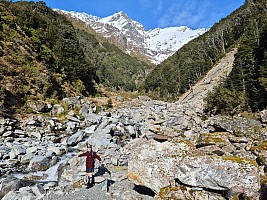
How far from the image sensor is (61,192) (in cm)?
1050

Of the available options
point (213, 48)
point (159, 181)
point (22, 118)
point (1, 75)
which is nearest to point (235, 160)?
point (159, 181)

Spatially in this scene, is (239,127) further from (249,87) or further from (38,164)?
(249,87)

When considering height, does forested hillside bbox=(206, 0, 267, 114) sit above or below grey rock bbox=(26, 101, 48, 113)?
above

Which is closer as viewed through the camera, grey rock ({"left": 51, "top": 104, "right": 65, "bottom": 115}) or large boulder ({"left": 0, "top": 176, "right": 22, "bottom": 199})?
large boulder ({"left": 0, "top": 176, "right": 22, "bottom": 199})

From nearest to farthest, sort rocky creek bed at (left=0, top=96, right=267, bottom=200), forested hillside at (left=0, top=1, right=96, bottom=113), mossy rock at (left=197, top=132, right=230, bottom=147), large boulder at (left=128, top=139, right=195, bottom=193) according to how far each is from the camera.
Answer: rocky creek bed at (left=0, top=96, right=267, bottom=200)
large boulder at (left=128, top=139, right=195, bottom=193)
mossy rock at (left=197, top=132, right=230, bottom=147)
forested hillside at (left=0, top=1, right=96, bottom=113)

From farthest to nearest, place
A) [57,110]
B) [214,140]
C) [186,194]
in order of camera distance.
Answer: [57,110]
[214,140]
[186,194]

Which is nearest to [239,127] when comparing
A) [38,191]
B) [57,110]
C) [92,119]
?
[38,191]

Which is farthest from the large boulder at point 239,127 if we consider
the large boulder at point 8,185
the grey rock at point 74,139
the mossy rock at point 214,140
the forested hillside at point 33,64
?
the forested hillside at point 33,64

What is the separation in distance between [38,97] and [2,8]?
22.5 m

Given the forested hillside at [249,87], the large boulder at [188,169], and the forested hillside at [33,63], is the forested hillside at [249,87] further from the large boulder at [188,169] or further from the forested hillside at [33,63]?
the forested hillside at [33,63]

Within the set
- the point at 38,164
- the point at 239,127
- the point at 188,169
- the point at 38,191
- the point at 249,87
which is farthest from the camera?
the point at 249,87

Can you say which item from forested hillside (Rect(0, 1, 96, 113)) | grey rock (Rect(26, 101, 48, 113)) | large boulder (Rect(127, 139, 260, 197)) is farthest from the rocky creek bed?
forested hillside (Rect(0, 1, 96, 113))

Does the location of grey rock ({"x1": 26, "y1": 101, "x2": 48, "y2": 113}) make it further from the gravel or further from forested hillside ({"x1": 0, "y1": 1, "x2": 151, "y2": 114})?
the gravel

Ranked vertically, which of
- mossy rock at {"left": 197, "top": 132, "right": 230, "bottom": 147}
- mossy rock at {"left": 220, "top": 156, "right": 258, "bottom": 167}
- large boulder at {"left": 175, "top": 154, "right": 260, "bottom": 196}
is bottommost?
large boulder at {"left": 175, "top": 154, "right": 260, "bottom": 196}
